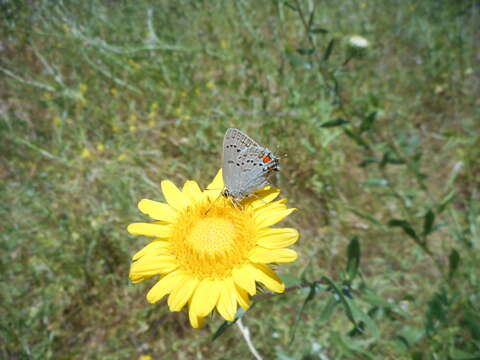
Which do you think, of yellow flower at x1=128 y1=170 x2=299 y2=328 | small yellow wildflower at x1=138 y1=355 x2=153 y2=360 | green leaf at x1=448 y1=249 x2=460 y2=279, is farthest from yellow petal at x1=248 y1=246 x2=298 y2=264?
small yellow wildflower at x1=138 y1=355 x2=153 y2=360

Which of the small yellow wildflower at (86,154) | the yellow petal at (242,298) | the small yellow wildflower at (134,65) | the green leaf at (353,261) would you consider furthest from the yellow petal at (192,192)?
the small yellow wildflower at (134,65)

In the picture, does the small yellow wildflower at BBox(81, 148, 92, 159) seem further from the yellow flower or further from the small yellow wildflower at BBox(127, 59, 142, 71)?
the yellow flower

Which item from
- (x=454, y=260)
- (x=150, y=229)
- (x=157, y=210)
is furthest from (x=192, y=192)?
(x=454, y=260)

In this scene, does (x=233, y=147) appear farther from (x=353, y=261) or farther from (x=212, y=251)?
(x=353, y=261)

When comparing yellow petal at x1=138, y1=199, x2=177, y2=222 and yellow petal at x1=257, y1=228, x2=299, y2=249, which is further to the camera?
yellow petal at x1=138, y1=199, x2=177, y2=222

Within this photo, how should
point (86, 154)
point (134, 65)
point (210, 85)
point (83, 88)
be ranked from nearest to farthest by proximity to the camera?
point (86, 154)
point (210, 85)
point (134, 65)
point (83, 88)

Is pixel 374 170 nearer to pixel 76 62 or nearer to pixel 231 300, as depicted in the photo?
pixel 231 300
